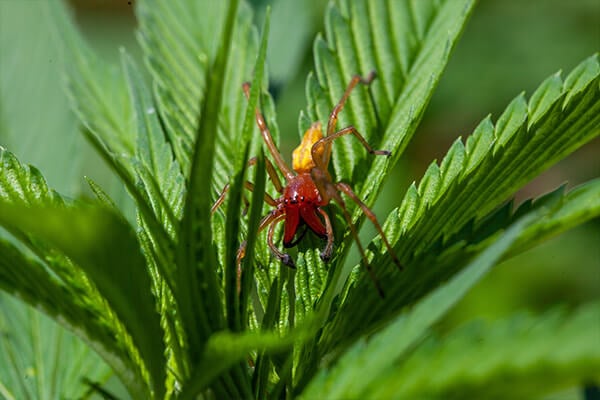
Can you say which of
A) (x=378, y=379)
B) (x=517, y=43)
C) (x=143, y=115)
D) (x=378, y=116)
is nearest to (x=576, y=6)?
(x=517, y=43)

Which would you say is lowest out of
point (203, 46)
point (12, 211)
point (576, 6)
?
point (12, 211)

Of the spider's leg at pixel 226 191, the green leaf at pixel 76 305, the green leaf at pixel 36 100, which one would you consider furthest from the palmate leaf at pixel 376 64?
the green leaf at pixel 36 100

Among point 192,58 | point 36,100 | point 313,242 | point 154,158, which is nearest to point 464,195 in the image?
→ point 313,242

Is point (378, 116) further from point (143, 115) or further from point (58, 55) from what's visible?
point (58, 55)

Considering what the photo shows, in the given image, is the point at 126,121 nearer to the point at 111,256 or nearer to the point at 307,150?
the point at 307,150

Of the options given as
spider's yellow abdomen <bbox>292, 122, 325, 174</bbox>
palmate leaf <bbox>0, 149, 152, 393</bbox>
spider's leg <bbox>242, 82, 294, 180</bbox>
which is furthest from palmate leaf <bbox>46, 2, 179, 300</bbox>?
spider's yellow abdomen <bbox>292, 122, 325, 174</bbox>

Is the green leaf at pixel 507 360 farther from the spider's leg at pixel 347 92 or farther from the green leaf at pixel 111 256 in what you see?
the spider's leg at pixel 347 92
